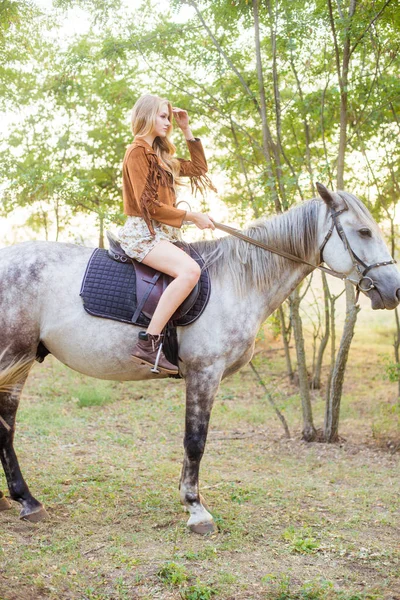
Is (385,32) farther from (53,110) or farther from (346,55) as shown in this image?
(53,110)

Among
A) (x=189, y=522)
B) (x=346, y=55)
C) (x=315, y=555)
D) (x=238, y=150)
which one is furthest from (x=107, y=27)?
(x=315, y=555)

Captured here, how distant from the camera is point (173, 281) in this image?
353 centimetres

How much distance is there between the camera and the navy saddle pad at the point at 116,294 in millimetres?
3633

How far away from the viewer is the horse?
3.65 meters

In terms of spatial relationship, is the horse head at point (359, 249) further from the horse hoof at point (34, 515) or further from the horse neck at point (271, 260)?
the horse hoof at point (34, 515)

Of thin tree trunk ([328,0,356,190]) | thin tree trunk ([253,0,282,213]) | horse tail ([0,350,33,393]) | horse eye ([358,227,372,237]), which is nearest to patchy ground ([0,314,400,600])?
horse tail ([0,350,33,393])

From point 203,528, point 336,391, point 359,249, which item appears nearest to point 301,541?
point 203,528

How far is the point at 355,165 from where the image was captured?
782 cm

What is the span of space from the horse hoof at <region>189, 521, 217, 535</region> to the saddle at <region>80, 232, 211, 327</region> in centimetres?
133

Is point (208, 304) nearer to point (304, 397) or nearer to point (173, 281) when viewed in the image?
point (173, 281)

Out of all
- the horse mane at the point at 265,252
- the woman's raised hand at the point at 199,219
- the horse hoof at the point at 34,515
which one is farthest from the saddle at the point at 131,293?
the horse hoof at the point at 34,515

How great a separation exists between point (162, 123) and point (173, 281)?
3.35 ft

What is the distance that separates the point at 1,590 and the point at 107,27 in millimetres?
5785

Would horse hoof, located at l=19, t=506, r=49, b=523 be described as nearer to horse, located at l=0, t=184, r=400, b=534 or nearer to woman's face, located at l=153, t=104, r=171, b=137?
horse, located at l=0, t=184, r=400, b=534
